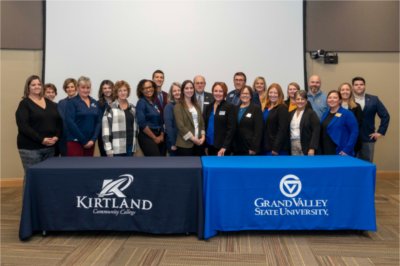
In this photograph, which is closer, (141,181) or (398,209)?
(141,181)

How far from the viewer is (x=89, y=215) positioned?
284 centimetres

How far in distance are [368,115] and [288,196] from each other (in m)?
1.94

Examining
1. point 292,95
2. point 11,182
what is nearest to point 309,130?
point 292,95

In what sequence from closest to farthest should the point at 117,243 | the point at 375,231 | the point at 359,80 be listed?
the point at 117,243 < the point at 375,231 < the point at 359,80

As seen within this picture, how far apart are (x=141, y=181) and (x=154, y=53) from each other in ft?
8.41

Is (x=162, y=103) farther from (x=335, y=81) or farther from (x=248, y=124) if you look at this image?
(x=335, y=81)

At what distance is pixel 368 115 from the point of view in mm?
4121

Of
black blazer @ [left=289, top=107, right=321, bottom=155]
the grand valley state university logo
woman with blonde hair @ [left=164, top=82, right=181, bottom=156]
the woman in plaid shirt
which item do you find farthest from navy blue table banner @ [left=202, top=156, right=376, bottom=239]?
the woman in plaid shirt

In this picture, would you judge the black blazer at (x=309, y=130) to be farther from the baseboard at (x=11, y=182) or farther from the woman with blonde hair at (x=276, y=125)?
the baseboard at (x=11, y=182)

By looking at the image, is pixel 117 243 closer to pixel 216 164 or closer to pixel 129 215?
pixel 129 215

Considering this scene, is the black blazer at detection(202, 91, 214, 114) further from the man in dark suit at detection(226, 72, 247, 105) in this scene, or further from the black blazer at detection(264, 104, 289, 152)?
the black blazer at detection(264, 104, 289, 152)

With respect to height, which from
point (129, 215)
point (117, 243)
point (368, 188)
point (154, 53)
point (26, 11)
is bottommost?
point (117, 243)

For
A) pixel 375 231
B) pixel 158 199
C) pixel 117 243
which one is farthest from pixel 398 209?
pixel 117 243

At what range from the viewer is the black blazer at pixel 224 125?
3.71 metres
